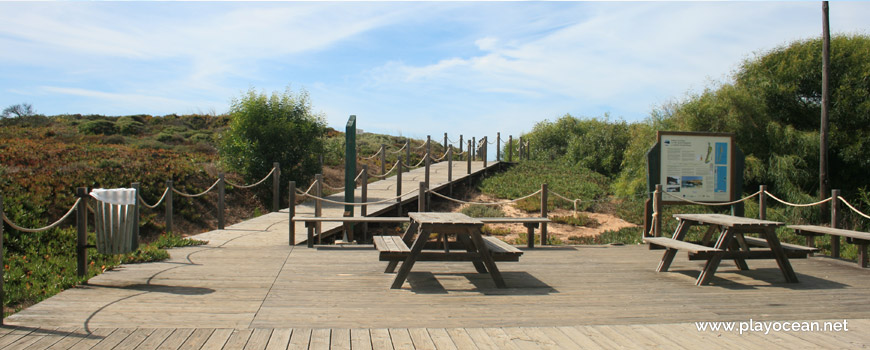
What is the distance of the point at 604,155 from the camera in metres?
26.2

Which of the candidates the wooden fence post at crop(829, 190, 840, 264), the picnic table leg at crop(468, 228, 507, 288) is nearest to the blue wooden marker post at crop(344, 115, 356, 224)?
the picnic table leg at crop(468, 228, 507, 288)

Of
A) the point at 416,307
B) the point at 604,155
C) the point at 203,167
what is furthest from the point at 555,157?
the point at 416,307

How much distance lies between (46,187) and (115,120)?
22139mm

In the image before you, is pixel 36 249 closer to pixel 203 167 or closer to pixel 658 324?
pixel 203 167

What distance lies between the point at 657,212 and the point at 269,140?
971cm

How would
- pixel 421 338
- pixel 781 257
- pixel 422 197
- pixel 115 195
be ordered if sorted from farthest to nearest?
pixel 422 197
pixel 781 257
pixel 115 195
pixel 421 338

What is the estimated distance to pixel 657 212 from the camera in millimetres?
9156

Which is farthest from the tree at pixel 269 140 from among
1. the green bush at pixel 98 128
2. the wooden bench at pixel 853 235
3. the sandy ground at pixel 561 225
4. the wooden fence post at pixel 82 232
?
the green bush at pixel 98 128

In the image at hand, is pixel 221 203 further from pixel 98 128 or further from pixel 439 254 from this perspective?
pixel 98 128

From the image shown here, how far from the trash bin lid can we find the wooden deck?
0.79m

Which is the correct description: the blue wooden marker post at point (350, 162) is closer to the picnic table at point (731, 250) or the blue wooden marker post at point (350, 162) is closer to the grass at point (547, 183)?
the picnic table at point (731, 250)

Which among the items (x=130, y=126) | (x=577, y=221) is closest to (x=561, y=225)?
(x=577, y=221)

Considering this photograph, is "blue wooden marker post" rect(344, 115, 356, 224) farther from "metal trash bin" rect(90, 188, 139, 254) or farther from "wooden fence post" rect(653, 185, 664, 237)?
"wooden fence post" rect(653, 185, 664, 237)

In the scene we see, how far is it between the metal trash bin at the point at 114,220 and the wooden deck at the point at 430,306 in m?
0.36
